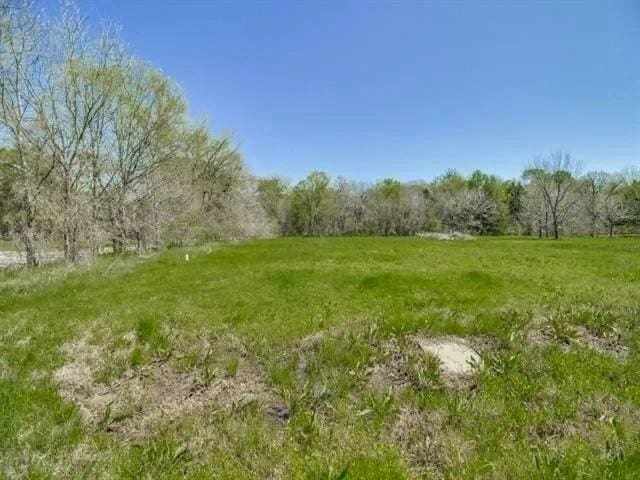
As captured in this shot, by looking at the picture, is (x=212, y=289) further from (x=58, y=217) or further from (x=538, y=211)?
(x=538, y=211)

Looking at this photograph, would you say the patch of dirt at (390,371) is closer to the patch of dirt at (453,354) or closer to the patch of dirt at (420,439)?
the patch of dirt at (453,354)

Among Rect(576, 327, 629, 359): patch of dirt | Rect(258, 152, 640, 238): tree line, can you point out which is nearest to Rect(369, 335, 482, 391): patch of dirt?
Rect(576, 327, 629, 359): patch of dirt

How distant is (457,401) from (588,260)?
1406 centimetres

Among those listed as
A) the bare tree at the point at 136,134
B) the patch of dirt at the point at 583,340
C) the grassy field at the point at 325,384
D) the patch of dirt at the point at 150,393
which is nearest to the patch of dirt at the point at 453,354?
the grassy field at the point at 325,384

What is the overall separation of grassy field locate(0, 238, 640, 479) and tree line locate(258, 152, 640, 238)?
62.4 metres

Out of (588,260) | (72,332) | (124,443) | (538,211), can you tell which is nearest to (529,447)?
(124,443)

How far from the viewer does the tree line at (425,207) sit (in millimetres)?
68000

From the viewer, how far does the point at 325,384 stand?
5281 millimetres

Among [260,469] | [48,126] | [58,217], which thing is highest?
[48,126]

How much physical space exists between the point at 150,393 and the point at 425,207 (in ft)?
251

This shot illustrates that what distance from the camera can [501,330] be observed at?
680 centimetres

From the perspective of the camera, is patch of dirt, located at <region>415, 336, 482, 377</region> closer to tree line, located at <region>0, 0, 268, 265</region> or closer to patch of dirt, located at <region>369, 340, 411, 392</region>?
patch of dirt, located at <region>369, 340, 411, 392</region>

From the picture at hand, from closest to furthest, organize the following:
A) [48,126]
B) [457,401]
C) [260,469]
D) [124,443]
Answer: [260,469] < [124,443] < [457,401] < [48,126]

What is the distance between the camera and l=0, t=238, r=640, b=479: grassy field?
385 cm
